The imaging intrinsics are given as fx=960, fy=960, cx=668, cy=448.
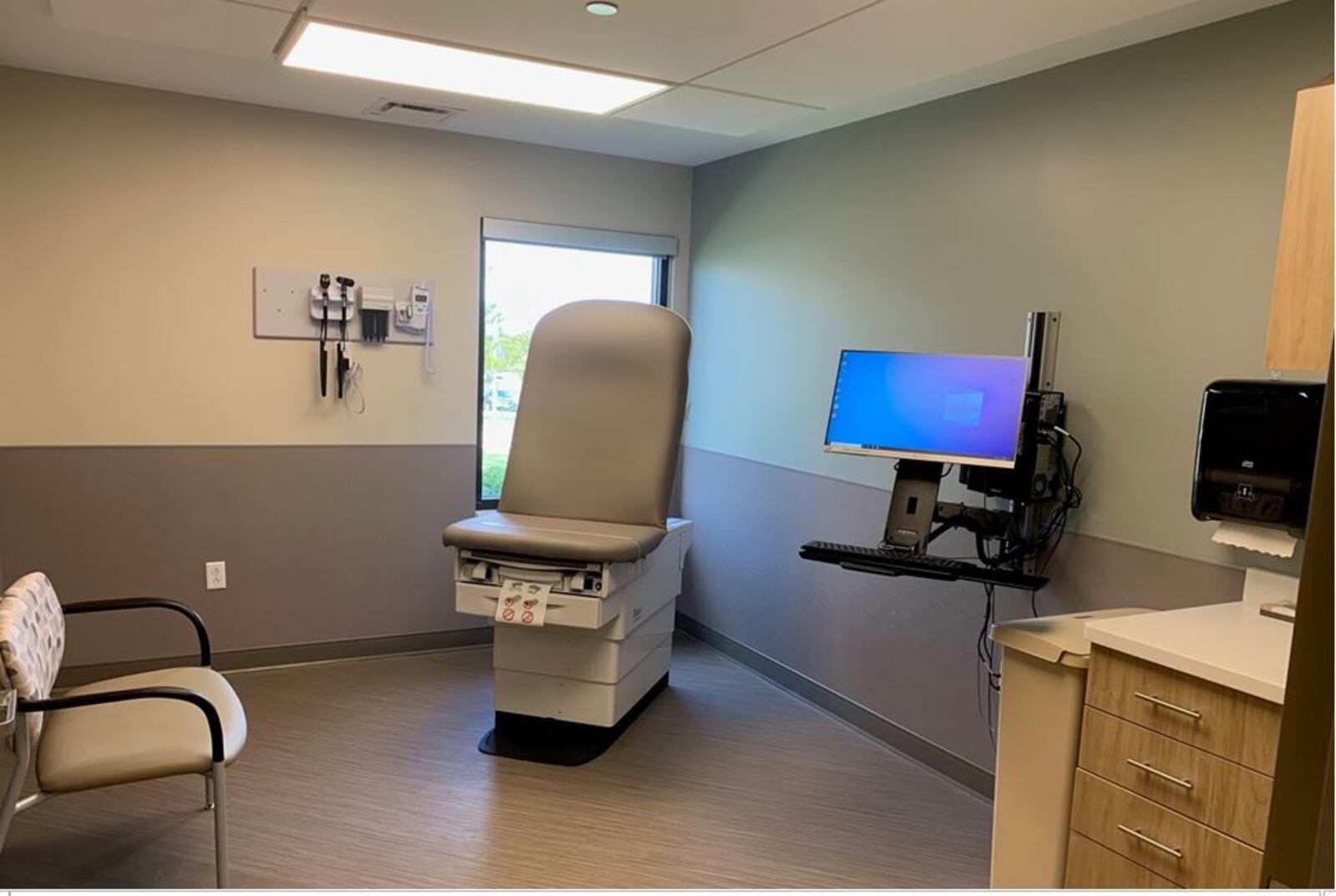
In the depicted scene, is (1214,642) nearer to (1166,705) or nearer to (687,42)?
(1166,705)

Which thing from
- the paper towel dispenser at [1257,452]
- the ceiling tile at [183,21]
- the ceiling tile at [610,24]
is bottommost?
the paper towel dispenser at [1257,452]

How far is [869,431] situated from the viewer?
292 cm

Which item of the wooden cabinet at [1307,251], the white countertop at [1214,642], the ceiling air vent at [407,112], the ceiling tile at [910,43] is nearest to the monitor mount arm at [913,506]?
the white countertop at [1214,642]

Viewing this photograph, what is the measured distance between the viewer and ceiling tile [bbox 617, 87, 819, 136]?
326cm

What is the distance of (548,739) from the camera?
11.6 ft

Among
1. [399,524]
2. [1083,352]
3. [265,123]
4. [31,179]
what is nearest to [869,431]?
[1083,352]

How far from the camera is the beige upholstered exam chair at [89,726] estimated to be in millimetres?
2107

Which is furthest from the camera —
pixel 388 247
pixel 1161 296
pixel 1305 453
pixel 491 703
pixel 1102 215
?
pixel 388 247

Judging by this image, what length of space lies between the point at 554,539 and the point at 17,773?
1.60 meters

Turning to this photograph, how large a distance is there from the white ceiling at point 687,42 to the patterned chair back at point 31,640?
4.92 feet

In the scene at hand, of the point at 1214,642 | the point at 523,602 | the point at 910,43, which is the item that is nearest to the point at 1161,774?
the point at 1214,642

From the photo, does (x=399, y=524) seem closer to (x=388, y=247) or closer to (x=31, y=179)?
(x=388, y=247)

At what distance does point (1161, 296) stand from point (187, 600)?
12.4ft

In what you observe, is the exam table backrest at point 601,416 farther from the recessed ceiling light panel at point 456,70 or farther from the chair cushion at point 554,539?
the recessed ceiling light panel at point 456,70
